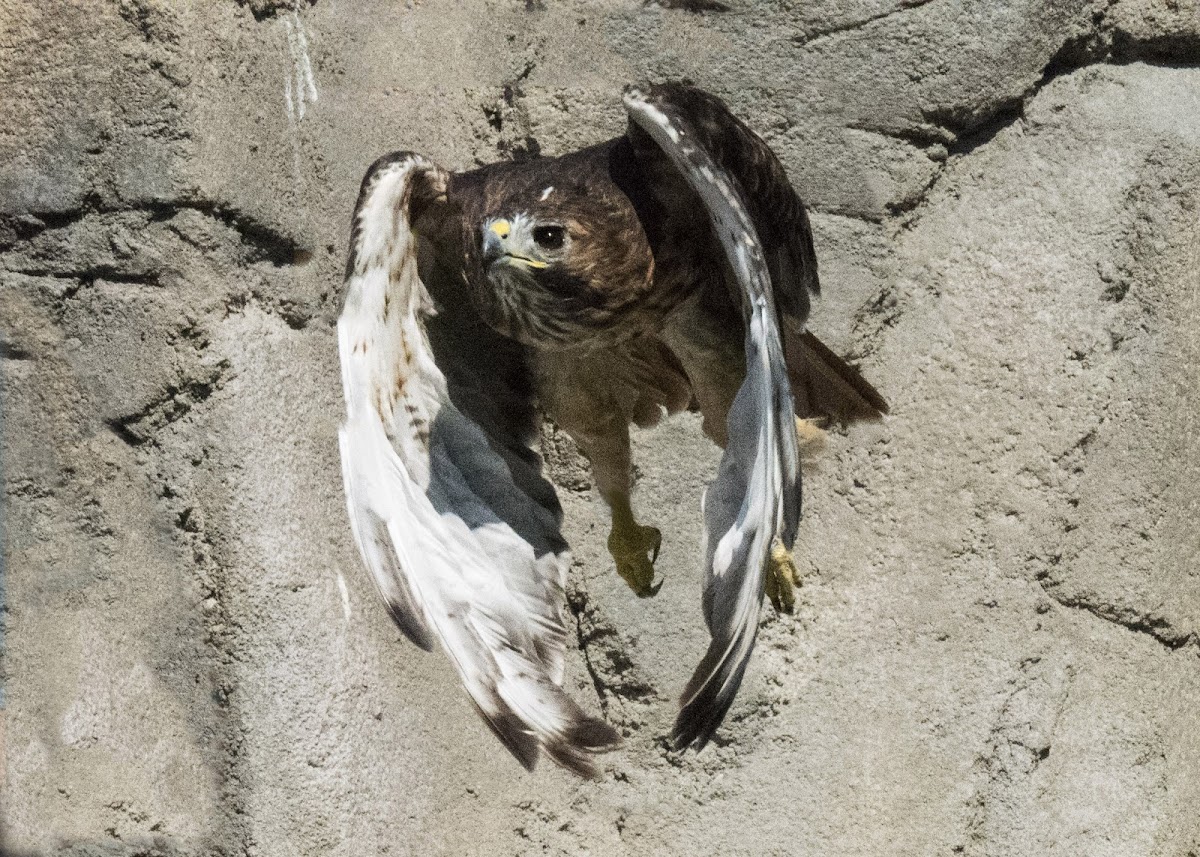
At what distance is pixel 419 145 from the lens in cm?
422

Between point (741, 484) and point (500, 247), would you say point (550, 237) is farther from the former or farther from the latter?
point (741, 484)

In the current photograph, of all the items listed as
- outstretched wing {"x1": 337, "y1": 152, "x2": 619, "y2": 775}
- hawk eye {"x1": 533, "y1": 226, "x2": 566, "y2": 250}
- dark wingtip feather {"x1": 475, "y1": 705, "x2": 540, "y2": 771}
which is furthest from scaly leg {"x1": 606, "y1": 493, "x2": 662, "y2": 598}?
dark wingtip feather {"x1": 475, "y1": 705, "x2": 540, "y2": 771}

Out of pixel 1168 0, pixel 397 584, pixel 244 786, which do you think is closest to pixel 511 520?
pixel 397 584

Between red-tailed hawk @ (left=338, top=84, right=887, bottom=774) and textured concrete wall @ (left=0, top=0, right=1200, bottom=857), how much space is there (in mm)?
408

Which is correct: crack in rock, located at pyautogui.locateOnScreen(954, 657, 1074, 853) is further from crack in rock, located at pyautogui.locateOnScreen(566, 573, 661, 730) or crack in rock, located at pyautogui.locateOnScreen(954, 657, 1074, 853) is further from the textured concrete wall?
crack in rock, located at pyautogui.locateOnScreen(566, 573, 661, 730)

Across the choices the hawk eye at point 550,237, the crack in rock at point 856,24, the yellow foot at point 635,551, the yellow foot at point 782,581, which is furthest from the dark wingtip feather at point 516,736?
the crack in rock at point 856,24

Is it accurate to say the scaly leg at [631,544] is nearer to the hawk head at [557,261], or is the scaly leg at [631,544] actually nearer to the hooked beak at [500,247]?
the hawk head at [557,261]

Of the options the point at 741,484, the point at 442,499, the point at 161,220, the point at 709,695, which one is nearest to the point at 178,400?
the point at 161,220

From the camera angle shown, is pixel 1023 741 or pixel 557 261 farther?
pixel 1023 741

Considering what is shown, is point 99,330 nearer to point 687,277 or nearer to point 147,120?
point 147,120

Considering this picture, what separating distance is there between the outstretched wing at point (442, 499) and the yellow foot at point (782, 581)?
752 mm

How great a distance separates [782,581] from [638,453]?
58 centimetres

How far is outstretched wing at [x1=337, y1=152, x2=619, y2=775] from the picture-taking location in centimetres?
307

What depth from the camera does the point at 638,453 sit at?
4438 mm
